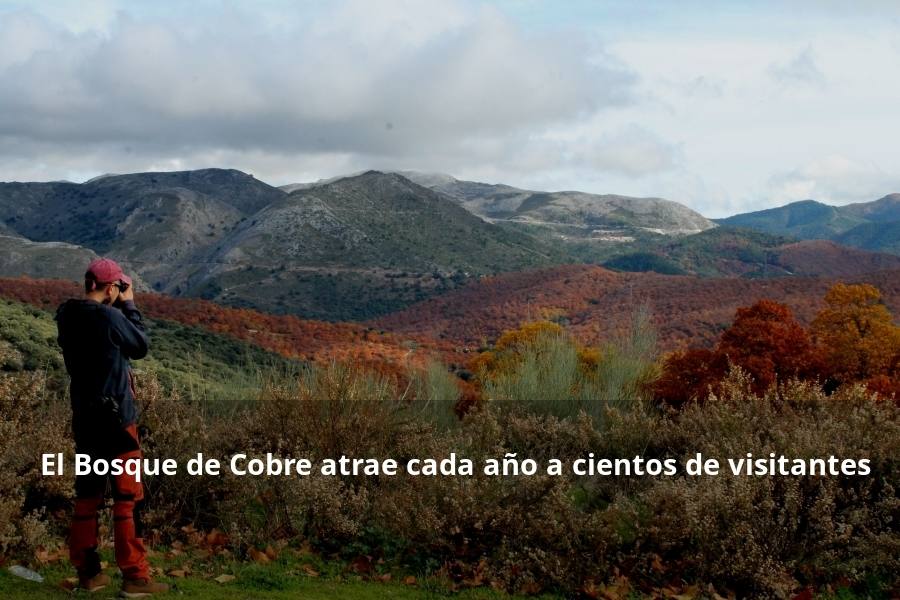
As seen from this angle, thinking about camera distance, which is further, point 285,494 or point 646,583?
point 285,494

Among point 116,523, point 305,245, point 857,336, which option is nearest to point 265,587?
point 116,523

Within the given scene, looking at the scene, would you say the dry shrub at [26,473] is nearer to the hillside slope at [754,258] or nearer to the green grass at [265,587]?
the green grass at [265,587]

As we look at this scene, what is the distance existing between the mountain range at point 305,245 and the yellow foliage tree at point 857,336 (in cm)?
6559

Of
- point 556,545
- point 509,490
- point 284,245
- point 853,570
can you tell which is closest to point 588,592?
point 556,545

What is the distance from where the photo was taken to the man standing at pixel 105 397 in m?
5.46

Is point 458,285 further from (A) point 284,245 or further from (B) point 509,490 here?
(B) point 509,490

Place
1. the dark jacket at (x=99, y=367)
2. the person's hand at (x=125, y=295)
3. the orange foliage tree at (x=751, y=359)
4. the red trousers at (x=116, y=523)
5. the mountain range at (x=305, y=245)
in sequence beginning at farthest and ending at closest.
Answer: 1. the mountain range at (x=305, y=245)
2. the orange foliage tree at (x=751, y=359)
3. the person's hand at (x=125, y=295)
4. the red trousers at (x=116, y=523)
5. the dark jacket at (x=99, y=367)

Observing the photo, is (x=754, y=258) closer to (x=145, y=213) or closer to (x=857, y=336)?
(x=145, y=213)

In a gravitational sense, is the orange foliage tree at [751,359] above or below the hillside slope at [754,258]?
below

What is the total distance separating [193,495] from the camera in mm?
7867

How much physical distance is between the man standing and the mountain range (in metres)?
77.1

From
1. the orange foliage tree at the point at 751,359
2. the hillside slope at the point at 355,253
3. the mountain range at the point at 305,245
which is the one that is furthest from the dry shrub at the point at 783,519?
Answer: the mountain range at the point at 305,245

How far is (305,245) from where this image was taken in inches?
4104

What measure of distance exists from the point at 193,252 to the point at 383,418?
382 feet
